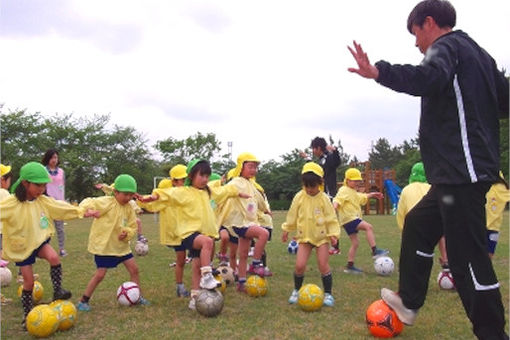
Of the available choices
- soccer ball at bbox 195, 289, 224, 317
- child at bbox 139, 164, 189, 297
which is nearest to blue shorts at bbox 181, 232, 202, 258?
child at bbox 139, 164, 189, 297

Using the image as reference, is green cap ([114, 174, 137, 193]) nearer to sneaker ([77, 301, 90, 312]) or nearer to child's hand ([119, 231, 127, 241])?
child's hand ([119, 231, 127, 241])

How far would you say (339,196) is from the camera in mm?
9094

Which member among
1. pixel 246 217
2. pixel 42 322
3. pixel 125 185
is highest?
pixel 125 185

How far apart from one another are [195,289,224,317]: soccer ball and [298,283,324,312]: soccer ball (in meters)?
0.95

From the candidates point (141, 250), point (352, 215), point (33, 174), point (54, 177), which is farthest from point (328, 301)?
point (54, 177)

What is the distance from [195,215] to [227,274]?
1474 mm

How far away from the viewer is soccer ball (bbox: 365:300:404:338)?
4359 mm

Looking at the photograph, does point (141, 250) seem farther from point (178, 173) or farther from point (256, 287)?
point (256, 287)

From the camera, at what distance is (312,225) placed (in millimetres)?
6227

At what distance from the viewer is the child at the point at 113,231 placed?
19.7 feet

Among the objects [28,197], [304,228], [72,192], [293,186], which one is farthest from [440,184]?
[293,186]

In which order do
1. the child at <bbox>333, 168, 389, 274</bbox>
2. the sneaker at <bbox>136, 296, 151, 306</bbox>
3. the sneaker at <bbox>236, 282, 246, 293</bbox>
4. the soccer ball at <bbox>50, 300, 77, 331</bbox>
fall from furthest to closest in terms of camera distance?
the child at <bbox>333, 168, 389, 274</bbox>
the sneaker at <bbox>236, 282, 246, 293</bbox>
the sneaker at <bbox>136, 296, 151, 306</bbox>
the soccer ball at <bbox>50, 300, 77, 331</bbox>

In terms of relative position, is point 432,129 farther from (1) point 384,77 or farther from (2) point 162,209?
(2) point 162,209

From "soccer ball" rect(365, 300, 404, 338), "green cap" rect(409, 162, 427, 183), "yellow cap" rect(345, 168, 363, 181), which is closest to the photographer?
"soccer ball" rect(365, 300, 404, 338)
